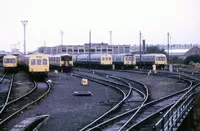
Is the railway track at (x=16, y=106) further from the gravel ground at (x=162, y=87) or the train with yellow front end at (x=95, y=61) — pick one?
the train with yellow front end at (x=95, y=61)

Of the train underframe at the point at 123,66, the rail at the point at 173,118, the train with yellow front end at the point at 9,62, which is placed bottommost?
the rail at the point at 173,118

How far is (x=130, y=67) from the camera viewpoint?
180ft

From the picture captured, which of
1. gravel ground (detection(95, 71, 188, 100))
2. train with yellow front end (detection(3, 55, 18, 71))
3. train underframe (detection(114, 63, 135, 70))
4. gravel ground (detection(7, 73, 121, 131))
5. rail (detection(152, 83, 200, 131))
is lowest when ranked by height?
gravel ground (detection(7, 73, 121, 131))

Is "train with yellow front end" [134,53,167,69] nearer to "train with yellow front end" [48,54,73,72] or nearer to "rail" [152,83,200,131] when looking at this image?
"train with yellow front end" [48,54,73,72]

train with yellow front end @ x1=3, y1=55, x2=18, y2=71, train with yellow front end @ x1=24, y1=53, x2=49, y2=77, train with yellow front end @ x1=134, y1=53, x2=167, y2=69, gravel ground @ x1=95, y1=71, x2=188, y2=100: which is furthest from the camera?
train with yellow front end @ x1=134, y1=53, x2=167, y2=69

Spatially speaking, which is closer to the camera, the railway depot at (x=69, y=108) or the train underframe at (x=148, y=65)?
the railway depot at (x=69, y=108)

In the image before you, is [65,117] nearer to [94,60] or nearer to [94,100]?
[94,100]

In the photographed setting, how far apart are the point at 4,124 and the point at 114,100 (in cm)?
789

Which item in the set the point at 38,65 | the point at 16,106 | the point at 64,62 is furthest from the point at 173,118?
the point at 64,62

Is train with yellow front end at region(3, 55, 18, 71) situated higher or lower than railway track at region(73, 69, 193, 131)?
higher

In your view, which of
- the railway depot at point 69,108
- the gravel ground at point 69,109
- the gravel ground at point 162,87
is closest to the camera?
the gravel ground at point 69,109

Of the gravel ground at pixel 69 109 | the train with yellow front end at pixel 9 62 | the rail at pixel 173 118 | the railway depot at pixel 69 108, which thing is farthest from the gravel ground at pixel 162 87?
the train with yellow front end at pixel 9 62

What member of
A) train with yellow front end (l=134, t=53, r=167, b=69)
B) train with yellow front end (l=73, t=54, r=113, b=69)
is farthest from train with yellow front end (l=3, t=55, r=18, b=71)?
train with yellow front end (l=134, t=53, r=167, b=69)

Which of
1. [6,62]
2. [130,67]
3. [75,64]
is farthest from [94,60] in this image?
[6,62]
